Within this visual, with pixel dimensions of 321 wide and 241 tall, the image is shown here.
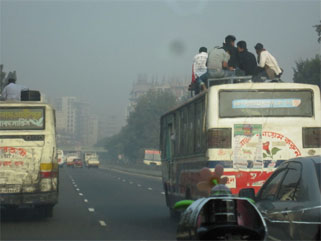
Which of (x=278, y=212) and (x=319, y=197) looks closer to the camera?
(x=319, y=197)

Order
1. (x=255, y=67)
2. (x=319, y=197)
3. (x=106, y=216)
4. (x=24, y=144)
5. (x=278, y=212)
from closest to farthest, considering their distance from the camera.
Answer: (x=319, y=197) < (x=278, y=212) < (x=255, y=67) < (x=24, y=144) < (x=106, y=216)

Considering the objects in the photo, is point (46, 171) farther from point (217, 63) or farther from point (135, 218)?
point (217, 63)

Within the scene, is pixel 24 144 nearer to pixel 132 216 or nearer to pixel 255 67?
pixel 132 216

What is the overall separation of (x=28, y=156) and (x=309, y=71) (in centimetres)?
5746

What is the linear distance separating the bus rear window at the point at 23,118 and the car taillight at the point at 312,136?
291 inches

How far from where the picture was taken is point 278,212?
31.2 feet

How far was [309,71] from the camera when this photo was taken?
248 ft

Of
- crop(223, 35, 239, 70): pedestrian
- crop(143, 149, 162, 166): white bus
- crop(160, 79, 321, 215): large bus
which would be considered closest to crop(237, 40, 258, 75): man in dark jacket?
crop(223, 35, 239, 70): pedestrian

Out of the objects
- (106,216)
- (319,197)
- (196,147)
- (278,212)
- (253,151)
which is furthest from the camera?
(106,216)

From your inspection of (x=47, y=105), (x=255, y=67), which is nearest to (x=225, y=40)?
(x=255, y=67)

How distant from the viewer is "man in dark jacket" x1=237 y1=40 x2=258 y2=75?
19578mm

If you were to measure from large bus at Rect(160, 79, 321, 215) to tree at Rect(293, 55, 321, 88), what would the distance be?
57.2 meters

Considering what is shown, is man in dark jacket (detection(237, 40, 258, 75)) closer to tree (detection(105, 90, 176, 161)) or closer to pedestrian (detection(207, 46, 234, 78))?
pedestrian (detection(207, 46, 234, 78))

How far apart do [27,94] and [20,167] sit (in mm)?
2190
